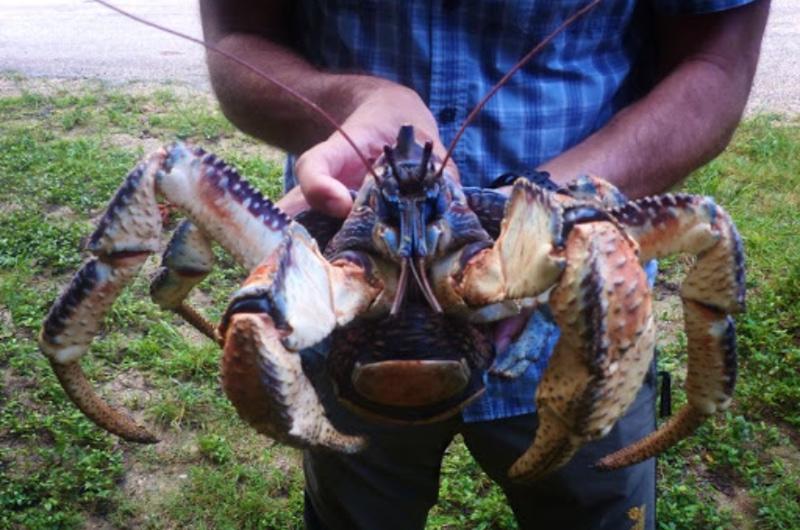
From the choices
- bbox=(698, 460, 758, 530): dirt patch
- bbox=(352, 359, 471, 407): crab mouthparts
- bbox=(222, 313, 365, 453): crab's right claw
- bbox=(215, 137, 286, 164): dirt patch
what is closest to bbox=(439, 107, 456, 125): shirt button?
bbox=(352, 359, 471, 407): crab mouthparts

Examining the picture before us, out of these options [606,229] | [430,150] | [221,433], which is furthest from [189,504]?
[606,229]

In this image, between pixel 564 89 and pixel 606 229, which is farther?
pixel 564 89

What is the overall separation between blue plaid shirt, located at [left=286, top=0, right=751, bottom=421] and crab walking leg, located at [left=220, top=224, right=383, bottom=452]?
541 millimetres

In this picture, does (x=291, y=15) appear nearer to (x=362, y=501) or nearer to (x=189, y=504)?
(x=362, y=501)

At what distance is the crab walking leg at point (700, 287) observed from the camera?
1332 millimetres

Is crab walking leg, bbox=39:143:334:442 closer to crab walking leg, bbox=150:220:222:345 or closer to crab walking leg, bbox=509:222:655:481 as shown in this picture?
crab walking leg, bbox=150:220:222:345

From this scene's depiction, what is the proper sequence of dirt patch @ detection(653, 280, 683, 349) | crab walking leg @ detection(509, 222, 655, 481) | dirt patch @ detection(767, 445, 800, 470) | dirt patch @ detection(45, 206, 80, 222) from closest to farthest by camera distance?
crab walking leg @ detection(509, 222, 655, 481) < dirt patch @ detection(767, 445, 800, 470) < dirt patch @ detection(653, 280, 683, 349) < dirt patch @ detection(45, 206, 80, 222)

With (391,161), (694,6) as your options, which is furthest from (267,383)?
(694,6)

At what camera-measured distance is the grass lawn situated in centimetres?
274

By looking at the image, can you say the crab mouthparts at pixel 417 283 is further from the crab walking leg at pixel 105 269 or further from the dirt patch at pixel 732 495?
the dirt patch at pixel 732 495

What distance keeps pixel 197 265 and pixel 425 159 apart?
51cm

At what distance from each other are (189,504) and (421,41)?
5.71 ft

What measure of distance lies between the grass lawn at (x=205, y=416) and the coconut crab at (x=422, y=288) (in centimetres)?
125

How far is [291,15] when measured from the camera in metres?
2.11
